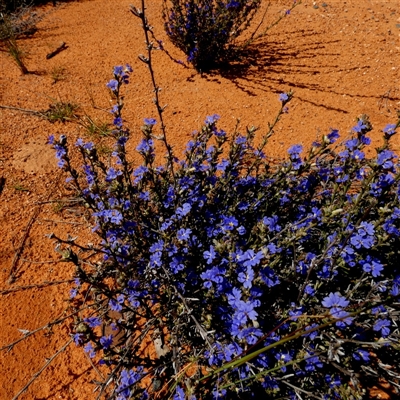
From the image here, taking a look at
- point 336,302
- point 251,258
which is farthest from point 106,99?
A: point 336,302

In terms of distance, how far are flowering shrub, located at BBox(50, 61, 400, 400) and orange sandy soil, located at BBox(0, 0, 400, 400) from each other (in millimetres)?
463

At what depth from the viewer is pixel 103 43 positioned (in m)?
4.86

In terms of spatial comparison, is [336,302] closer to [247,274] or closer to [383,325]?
[383,325]

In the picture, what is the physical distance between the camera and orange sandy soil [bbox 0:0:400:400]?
90.8 inches

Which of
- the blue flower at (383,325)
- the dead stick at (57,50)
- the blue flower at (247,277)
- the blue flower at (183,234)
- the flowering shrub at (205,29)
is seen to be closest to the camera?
the blue flower at (247,277)

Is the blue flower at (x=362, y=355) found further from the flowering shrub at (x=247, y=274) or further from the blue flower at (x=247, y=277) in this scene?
the blue flower at (x=247, y=277)

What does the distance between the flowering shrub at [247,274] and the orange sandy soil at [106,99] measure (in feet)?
1.52

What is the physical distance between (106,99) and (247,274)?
10.2ft

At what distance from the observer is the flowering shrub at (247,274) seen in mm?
1566

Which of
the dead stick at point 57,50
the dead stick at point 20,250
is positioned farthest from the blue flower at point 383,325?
the dead stick at point 57,50

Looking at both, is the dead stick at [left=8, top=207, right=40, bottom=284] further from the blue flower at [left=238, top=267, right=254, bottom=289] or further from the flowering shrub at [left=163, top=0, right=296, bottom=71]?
the flowering shrub at [left=163, top=0, right=296, bottom=71]

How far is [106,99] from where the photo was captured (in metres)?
3.98

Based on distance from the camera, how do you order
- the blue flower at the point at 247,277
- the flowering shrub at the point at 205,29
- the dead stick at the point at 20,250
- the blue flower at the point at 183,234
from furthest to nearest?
the flowering shrub at the point at 205,29 → the dead stick at the point at 20,250 → the blue flower at the point at 183,234 → the blue flower at the point at 247,277

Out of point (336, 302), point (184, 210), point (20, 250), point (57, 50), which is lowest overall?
point (336, 302)
